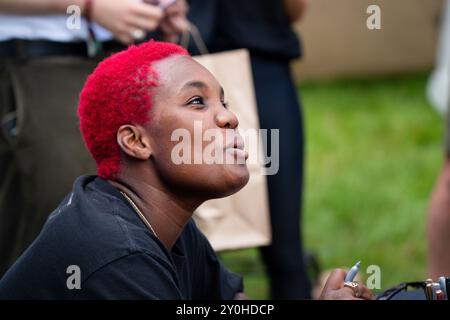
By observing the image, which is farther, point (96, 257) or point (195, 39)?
point (195, 39)

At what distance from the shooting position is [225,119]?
2.10 metres

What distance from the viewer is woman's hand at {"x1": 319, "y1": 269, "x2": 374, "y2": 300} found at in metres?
2.12

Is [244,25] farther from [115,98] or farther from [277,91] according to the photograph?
[115,98]

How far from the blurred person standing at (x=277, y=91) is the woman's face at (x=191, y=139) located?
122cm

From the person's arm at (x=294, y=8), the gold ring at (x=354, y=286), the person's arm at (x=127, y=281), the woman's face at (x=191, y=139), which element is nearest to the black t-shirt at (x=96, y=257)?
the person's arm at (x=127, y=281)

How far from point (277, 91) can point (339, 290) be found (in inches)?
56.5

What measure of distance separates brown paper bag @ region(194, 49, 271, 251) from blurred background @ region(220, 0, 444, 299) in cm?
111

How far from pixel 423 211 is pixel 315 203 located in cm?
60

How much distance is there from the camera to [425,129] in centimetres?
614

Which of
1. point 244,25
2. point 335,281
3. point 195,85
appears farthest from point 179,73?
point 244,25

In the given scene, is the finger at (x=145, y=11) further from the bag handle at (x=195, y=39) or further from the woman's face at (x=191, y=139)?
the woman's face at (x=191, y=139)

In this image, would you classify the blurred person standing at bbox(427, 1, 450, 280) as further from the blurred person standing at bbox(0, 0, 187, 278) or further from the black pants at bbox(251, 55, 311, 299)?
the blurred person standing at bbox(0, 0, 187, 278)
